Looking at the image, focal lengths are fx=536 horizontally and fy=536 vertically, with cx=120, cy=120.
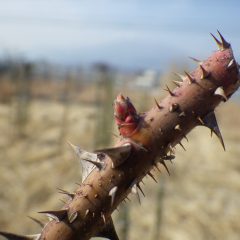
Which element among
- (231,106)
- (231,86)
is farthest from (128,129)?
(231,106)

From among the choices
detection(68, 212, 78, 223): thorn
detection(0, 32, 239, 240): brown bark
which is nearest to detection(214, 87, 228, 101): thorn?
detection(0, 32, 239, 240): brown bark

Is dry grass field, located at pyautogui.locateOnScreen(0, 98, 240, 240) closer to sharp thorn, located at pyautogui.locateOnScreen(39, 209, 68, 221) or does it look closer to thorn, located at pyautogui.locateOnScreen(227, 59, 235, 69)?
sharp thorn, located at pyautogui.locateOnScreen(39, 209, 68, 221)

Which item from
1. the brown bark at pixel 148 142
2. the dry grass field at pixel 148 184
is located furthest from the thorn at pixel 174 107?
the dry grass field at pixel 148 184

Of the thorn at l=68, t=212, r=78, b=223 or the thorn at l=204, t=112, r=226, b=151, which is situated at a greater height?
the thorn at l=204, t=112, r=226, b=151

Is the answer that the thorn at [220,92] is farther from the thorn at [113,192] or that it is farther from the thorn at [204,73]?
the thorn at [113,192]

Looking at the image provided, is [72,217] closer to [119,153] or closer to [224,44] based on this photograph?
[119,153]

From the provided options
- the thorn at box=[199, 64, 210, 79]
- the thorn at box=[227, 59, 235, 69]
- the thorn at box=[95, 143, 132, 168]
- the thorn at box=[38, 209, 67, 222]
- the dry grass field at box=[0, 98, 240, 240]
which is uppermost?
the thorn at box=[227, 59, 235, 69]

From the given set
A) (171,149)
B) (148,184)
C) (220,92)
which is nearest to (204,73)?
(220,92)

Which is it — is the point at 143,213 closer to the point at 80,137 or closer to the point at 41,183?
the point at 41,183
